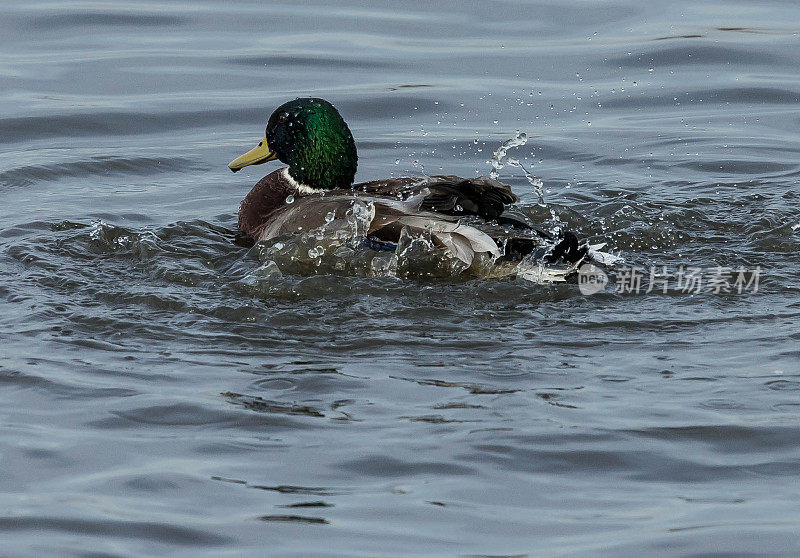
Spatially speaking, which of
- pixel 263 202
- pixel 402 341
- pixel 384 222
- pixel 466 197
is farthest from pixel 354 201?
pixel 402 341

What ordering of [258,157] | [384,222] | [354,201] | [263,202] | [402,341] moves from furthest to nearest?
[258,157] < [263,202] < [354,201] < [384,222] < [402,341]

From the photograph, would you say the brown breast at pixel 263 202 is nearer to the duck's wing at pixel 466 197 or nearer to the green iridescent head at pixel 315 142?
the green iridescent head at pixel 315 142

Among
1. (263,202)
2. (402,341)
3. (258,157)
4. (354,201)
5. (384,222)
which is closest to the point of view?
(402,341)

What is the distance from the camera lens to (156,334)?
5.69m

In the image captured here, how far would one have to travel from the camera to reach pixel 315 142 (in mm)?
7730

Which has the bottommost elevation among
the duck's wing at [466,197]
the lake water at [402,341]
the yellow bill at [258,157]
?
the lake water at [402,341]

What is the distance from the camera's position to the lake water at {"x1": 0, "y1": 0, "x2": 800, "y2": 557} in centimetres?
417

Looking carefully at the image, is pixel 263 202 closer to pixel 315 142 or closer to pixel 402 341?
pixel 315 142

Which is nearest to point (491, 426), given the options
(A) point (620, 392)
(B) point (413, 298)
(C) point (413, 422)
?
(C) point (413, 422)

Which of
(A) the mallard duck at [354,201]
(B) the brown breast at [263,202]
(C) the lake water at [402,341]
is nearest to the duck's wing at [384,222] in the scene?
(A) the mallard duck at [354,201]

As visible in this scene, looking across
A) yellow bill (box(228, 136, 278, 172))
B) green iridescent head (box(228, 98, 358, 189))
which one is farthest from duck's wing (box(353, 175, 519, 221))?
yellow bill (box(228, 136, 278, 172))

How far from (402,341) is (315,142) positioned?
2458 mm

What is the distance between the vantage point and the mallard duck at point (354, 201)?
21.1ft

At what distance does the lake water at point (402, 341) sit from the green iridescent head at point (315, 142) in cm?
59
